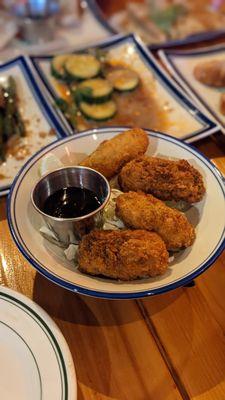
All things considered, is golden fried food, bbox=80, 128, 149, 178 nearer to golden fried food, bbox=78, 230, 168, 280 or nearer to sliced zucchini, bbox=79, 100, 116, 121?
golden fried food, bbox=78, 230, 168, 280

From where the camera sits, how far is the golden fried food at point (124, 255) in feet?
4.97

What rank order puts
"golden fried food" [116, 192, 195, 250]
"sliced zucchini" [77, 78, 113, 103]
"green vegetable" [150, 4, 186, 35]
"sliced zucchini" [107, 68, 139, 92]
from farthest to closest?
"green vegetable" [150, 4, 186, 35] → "sliced zucchini" [107, 68, 139, 92] → "sliced zucchini" [77, 78, 113, 103] → "golden fried food" [116, 192, 195, 250]

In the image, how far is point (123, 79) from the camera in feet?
10.2

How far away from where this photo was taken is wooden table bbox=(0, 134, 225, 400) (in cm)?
150

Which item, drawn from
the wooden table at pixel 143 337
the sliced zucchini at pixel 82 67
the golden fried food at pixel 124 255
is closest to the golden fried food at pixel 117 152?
the golden fried food at pixel 124 255

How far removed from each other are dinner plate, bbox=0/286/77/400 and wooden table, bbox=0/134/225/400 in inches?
7.8

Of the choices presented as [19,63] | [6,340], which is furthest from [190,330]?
[19,63]

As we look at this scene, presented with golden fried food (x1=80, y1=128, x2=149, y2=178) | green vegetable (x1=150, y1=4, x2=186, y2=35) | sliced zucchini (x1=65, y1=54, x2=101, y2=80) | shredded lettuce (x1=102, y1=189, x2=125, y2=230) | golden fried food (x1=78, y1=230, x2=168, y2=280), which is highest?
green vegetable (x1=150, y1=4, x2=186, y2=35)

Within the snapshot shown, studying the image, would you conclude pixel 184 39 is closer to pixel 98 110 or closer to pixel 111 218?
pixel 98 110

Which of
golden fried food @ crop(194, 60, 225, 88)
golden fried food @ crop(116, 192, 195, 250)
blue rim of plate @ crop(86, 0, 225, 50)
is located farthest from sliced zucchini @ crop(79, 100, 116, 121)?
golden fried food @ crop(116, 192, 195, 250)

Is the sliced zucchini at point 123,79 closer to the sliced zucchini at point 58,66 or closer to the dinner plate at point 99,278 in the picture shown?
the sliced zucchini at point 58,66

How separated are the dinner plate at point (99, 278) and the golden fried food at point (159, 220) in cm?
6

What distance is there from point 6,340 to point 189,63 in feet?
8.38

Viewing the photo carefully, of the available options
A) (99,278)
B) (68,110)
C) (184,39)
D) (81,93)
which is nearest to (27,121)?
(68,110)
